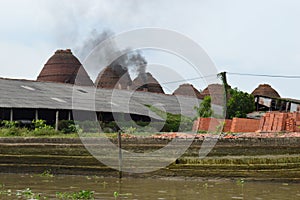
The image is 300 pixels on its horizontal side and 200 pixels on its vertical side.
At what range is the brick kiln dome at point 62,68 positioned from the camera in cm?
4138

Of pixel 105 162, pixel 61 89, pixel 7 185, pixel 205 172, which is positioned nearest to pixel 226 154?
pixel 205 172

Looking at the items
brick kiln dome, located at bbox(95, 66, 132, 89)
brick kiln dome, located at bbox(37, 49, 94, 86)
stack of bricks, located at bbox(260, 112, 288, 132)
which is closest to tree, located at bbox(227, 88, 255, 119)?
stack of bricks, located at bbox(260, 112, 288, 132)

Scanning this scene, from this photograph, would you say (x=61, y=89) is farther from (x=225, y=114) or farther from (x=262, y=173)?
(x=262, y=173)

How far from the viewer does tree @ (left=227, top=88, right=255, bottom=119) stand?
27.6 meters

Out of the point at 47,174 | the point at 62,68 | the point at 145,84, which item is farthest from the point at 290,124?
the point at 62,68

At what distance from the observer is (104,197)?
928cm

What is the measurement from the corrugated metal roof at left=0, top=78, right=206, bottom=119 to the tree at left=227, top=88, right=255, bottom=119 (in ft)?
6.35

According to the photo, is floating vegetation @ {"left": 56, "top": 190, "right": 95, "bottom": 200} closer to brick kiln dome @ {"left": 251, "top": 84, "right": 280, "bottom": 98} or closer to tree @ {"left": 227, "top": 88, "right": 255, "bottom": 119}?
tree @ {"left": 227, "top": 88, "right": 255, "bottom": 119}

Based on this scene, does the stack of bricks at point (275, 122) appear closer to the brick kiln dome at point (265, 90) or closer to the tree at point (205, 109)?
the tree at point (205, 109)

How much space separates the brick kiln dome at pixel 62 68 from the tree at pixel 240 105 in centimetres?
1560

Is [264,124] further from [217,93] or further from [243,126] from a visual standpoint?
[217,93]

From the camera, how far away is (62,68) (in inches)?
1656

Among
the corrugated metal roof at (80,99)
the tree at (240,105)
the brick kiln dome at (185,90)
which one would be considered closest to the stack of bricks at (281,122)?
the corrugated metal roof at (80,99)

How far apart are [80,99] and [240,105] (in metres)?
8.43
